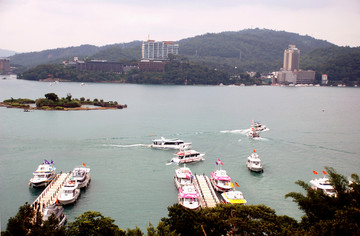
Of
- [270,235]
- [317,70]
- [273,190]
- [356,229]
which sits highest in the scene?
[317,70]

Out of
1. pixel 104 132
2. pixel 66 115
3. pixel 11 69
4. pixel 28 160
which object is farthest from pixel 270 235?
pixel 11 69

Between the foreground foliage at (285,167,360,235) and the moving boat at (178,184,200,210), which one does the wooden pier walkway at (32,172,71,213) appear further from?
the foreground foliage at (285,167,360,235)

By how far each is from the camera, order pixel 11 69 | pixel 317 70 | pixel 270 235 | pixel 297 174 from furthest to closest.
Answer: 1. pixel 11 69
2. pixel 317 70
3. pixel 297 174
4. pixel 270 235

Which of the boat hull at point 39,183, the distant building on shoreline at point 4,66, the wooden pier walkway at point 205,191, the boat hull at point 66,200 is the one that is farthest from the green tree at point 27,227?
the distant building on shoreline at point 4,66

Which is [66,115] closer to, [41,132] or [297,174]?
[41,132]

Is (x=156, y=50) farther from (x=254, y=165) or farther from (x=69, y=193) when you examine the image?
(x=69, y=193)

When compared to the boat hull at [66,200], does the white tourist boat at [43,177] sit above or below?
above

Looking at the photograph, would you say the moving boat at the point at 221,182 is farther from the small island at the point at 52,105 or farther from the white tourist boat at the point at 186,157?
the small island at the point at 52,105
